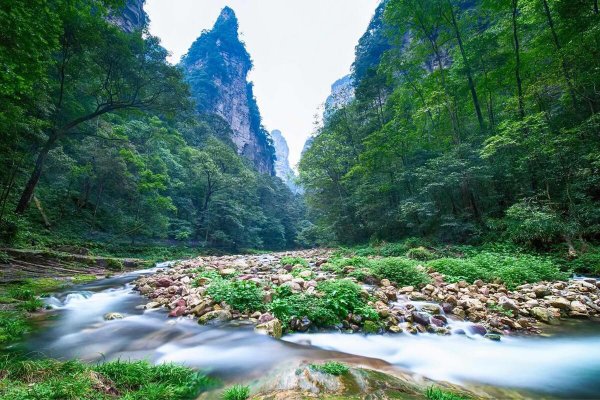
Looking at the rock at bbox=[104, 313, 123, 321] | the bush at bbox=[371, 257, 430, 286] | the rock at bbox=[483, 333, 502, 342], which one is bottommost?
the rock at bbox=[483, 333, 502, 342]

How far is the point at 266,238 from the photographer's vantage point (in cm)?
4650

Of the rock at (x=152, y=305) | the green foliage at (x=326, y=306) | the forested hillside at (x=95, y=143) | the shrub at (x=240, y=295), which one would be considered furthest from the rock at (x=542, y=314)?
the forested hillside at (x=95, y=143)

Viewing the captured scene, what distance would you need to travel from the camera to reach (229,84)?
7669cm

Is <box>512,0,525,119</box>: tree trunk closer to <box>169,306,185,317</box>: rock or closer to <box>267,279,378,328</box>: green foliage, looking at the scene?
<box>267,279,378,328</box>: green foliage

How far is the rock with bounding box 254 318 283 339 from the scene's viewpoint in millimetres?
4605

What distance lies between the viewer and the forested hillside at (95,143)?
8.54m

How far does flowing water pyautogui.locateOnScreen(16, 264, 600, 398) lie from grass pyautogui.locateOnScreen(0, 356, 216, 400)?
55 centimetres

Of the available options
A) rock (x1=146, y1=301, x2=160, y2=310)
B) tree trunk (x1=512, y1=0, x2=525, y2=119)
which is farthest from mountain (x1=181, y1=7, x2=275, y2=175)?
rock (x1=146, y1=301, x2=160, y2=310)

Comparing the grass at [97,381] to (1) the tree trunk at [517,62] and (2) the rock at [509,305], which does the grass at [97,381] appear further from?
(1) the tree trunk at [517,62]

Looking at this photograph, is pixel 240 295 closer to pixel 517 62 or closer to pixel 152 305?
pixel 152 305

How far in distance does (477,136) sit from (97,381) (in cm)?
1726

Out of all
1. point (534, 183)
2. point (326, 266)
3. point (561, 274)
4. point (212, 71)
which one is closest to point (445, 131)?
point (534, 183)

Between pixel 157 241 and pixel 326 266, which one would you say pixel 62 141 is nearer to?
pixel 157 241

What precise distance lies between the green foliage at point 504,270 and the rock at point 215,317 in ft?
20.0
